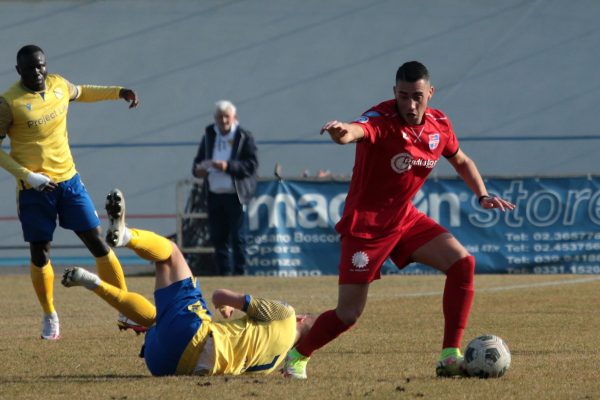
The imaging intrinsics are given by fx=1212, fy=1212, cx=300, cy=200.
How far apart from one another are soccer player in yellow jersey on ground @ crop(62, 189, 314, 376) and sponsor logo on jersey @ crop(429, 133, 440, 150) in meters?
1.35

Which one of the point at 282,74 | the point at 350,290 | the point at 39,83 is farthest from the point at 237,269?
the point at 282,74

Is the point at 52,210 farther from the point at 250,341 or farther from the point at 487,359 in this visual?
the point at 487,359

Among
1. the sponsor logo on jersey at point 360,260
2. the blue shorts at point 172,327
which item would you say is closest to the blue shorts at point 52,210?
the blue shorts at point 172,327

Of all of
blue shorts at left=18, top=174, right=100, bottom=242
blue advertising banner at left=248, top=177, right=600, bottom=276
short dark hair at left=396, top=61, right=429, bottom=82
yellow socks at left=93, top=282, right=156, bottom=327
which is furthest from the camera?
blue advertising banner at left=248, top=177, right=600, bottom=276

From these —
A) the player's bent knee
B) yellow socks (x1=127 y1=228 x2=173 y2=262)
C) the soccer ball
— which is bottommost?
the soccer ball

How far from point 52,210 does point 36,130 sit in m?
0.67

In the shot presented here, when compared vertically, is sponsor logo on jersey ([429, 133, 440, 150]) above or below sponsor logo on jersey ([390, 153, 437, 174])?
above

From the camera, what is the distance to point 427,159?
7312 mm

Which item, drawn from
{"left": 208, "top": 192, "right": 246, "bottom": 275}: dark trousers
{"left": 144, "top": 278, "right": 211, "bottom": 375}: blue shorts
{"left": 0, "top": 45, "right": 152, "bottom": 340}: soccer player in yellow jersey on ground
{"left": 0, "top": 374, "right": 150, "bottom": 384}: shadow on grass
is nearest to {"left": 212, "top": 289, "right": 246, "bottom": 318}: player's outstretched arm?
{"left": 144, "top": 278, "right": 211, "bottom": 375}: blue shorts

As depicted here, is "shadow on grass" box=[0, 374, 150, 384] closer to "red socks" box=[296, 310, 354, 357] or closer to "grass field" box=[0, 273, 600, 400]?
"grass field" box=[0, 273, 600, 400]

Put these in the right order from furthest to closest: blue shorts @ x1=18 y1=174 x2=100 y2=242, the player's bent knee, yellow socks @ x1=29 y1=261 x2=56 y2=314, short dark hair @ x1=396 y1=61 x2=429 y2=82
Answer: yellow socks @ x1=29 y1=261 x2=56 y2=314
blue shorts @ x1=18 y1=174 x2=100 y2=242
the player's bent knee
short dark hair @ x1=396 y1=61 x2=429 y2=82

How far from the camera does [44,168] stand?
9672 mm

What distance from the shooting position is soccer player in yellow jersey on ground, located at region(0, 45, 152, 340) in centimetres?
955

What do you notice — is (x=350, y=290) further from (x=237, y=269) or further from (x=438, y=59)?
(x=438, y=59)
